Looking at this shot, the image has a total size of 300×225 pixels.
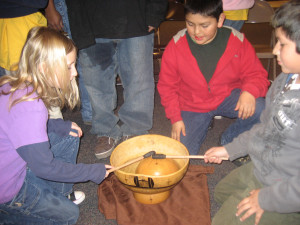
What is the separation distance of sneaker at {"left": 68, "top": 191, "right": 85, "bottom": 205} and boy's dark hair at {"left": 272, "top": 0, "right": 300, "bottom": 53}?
1.14 metres

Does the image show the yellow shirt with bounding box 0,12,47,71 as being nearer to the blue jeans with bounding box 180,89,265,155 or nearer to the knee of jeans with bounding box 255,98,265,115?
the blue jeans with bounding box 180,89,265,155

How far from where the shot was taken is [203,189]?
4.05ft

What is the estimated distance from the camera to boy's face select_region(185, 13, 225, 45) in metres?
1.20

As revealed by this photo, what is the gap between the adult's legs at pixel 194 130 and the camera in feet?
4.60

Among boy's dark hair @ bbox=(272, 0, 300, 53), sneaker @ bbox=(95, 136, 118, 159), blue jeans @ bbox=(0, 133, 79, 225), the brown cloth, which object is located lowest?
the brown cloth

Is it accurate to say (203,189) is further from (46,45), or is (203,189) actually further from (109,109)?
(46,45)

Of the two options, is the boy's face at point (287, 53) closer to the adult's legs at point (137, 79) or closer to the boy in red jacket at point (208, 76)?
the boy in red jacket at point (208, 76)

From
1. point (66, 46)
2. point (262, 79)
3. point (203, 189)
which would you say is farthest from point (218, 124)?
point (66, 46)

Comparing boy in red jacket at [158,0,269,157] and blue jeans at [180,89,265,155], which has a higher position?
boy in red jacket at [158,0,269,157]

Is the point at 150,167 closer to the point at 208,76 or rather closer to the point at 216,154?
the point at 216,154

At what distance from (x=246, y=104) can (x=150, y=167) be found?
1.97ft

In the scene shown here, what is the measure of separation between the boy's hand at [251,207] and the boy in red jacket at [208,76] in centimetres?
Answer: 53

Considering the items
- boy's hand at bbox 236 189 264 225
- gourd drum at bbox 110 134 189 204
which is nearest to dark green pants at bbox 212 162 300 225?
boy's hand at bbox 236 189 264 225

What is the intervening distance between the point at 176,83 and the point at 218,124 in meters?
0.55
